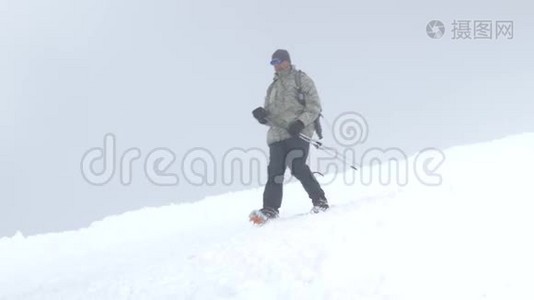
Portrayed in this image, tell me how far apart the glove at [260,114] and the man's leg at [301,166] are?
1.44 feet

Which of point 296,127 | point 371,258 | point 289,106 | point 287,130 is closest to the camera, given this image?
point 371,258

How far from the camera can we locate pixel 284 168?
8562 millimetres

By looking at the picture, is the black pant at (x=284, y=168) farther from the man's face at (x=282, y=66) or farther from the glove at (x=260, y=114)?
the man's face at (x=282, y=66)

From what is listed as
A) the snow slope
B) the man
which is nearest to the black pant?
the man

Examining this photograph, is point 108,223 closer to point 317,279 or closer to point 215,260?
point 215,260

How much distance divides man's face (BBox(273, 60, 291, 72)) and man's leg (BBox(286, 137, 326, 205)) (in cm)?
98

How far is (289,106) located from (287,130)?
35 cm

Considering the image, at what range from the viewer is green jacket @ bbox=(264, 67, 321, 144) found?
855 centimetres

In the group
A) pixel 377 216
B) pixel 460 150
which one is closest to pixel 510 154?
pixel 460 150

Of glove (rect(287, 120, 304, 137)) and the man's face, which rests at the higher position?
the man's face

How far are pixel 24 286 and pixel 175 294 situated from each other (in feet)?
13.7

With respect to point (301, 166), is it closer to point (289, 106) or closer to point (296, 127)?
point (296, 127)

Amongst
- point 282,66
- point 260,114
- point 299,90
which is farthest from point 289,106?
point 282,66

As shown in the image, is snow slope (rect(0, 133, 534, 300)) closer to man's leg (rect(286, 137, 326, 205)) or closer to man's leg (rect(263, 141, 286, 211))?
man's leg (rect(263, 141, 286, 211))
